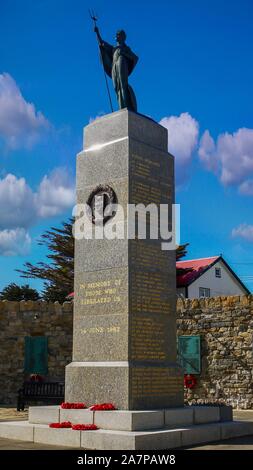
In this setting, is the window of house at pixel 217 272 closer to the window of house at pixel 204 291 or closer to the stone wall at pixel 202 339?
the window of house at pixel 204 291

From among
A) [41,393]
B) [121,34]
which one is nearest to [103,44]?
[121,34]

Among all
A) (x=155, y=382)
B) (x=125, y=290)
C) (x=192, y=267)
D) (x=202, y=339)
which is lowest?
(x=155, y=382)

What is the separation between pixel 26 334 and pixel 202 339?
5509 mm

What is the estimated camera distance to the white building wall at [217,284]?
33.9 metres

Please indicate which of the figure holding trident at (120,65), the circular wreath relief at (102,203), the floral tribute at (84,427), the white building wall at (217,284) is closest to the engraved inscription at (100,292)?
the circular wreath relief at (102,203)

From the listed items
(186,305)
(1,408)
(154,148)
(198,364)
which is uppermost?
(154,148)

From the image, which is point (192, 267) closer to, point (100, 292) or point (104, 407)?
point (100, 292)

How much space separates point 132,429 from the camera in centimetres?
777

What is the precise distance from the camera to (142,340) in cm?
900

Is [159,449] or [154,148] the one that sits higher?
[154,148]

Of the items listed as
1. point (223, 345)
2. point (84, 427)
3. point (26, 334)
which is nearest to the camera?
point (84, 427)
